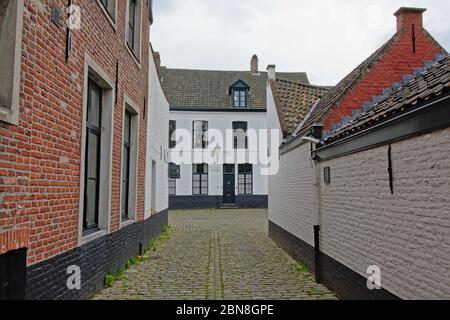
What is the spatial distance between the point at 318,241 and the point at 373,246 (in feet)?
7.57

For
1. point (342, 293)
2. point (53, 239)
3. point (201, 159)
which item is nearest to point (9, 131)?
point (53, 239)

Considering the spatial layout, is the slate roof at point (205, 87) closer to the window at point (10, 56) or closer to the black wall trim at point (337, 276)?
the black wall trim at point (337, 276)

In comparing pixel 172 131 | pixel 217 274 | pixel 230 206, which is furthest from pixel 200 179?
pixel 217 274

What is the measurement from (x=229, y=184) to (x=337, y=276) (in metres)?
20.6

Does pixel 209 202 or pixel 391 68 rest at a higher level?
pixel 391 68

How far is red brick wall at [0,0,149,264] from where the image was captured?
3418 millimetres

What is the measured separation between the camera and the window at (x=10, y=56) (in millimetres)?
3268

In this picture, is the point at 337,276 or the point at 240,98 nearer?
the point at 337,276

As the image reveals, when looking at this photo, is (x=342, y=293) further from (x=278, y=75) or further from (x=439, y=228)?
(x=278, y=75)

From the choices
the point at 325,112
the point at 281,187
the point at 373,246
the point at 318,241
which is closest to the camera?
the point at 373,246

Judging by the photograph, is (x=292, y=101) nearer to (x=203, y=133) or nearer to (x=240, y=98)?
(x=203, y=133)

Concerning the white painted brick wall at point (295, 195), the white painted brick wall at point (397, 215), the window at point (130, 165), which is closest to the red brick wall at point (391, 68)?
the white painted brick wall at point (295, 195)

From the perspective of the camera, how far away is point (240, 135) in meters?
26.5
